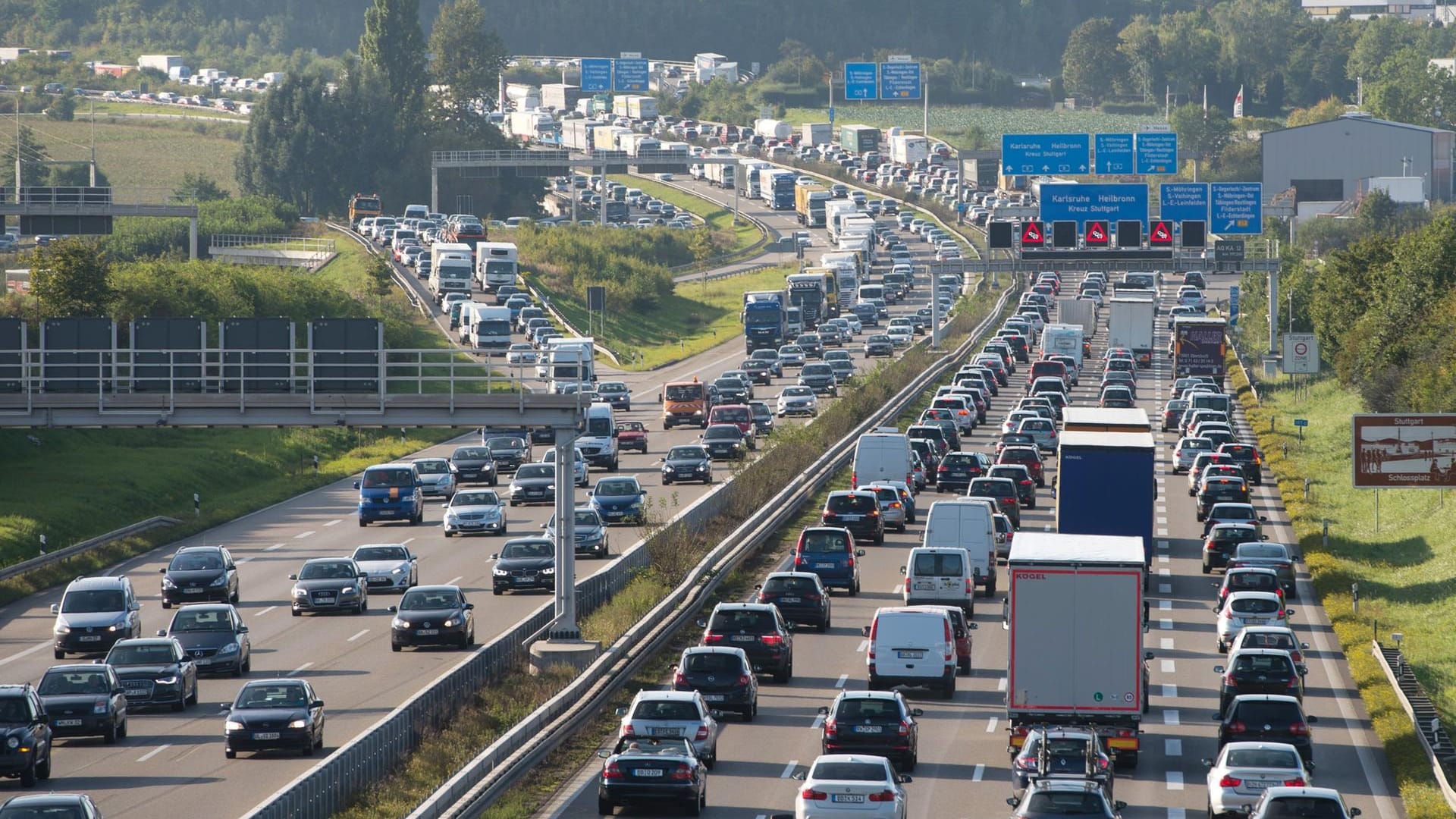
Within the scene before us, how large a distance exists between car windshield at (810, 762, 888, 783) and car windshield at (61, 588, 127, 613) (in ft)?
60.2

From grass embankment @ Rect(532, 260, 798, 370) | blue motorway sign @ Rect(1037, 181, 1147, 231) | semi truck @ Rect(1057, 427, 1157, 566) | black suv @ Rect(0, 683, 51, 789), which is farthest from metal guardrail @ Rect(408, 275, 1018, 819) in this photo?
grass embankment @ Rect(532, 260, 798, 370)

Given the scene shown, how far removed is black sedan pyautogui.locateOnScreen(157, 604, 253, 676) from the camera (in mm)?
35219

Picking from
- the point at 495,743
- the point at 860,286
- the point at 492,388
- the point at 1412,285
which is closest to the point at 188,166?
the point at 860,286

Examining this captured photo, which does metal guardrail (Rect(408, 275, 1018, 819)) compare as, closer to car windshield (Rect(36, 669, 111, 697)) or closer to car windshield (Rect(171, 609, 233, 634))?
car windshield (Rect(36, 669, 111, 697))

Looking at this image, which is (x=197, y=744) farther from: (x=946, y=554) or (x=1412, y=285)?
(x=1412, y=285)

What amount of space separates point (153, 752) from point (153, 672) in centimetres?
335

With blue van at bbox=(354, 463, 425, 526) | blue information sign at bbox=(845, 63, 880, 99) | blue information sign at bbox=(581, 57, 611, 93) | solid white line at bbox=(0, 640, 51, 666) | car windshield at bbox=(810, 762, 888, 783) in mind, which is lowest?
solid white line at bbox=(0, 640, 51, 666)

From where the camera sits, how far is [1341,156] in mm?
164625

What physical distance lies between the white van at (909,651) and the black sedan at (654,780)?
304 inches

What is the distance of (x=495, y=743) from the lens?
25.7 m

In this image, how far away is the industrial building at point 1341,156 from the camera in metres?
164

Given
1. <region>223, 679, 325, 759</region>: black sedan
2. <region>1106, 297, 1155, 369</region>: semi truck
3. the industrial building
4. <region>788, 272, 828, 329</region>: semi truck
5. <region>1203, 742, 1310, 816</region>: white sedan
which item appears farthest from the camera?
the industrial building

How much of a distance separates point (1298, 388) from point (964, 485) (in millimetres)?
36410

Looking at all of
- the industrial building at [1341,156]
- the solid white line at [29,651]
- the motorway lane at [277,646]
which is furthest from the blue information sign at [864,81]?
the solid white line at [29,651]
